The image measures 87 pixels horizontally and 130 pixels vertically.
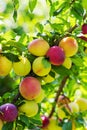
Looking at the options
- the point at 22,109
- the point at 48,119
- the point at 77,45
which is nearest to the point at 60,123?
the point at 48,119

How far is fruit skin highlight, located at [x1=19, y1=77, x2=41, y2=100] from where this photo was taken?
4.64ft

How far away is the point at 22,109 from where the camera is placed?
1.46m

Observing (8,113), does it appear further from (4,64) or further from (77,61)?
(77,61)

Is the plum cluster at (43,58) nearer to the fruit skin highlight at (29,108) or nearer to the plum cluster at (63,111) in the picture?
the fruit skin highlight at (29,108)

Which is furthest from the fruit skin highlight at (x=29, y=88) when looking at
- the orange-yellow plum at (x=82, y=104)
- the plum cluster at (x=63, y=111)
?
the orange-yellow plum at (x=82, y=104)

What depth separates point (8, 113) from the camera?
4.49 feet

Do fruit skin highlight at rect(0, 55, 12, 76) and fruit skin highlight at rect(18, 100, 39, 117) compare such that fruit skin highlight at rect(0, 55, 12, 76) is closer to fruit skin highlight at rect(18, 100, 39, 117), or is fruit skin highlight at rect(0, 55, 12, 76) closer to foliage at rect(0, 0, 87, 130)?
foliage at rect(0, 0, 87, 130)

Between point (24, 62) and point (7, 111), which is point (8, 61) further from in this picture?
point (7, 111)

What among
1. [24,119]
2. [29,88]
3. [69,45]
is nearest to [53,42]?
[69,45]

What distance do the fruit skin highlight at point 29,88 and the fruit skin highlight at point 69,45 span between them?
152 mm

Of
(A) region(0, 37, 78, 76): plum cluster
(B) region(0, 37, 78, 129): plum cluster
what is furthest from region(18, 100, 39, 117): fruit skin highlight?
(A) region(0, 37, 78, 76): plum cluster

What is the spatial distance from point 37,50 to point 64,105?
0.35m

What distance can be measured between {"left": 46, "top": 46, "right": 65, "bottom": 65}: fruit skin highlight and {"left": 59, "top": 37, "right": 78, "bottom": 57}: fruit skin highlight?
0.10 feet

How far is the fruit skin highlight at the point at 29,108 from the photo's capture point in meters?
1.44
